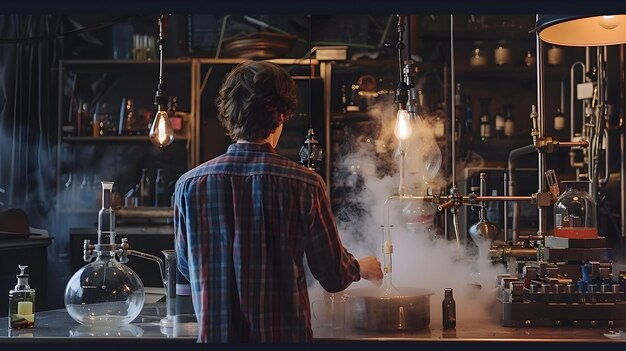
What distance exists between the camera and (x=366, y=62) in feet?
17.7

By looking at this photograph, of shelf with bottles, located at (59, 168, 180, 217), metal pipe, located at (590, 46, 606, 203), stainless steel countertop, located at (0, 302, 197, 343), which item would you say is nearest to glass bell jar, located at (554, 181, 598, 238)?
stainless steel countertop, located at (0, 302, 197, 343)

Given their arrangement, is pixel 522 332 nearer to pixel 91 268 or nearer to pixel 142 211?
pixel 91 268

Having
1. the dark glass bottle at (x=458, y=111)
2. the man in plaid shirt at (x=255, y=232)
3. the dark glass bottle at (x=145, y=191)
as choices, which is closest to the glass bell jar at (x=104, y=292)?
the man in plaid shirt at (x=255, y=232)

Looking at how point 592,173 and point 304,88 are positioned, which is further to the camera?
point 304,88

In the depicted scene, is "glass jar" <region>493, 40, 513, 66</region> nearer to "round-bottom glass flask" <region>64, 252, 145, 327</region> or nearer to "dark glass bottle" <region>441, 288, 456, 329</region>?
"dark glass bottle" <region>441, 288, 456, 329</region>

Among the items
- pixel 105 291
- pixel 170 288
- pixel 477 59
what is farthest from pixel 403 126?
pixel 477 59

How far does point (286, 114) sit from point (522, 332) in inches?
37.1

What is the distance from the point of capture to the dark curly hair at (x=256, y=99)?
201cm

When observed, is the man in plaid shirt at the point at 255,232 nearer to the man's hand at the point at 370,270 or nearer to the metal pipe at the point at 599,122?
the man's hand at the point at 370,270

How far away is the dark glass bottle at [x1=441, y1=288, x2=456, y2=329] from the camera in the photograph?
2.38m

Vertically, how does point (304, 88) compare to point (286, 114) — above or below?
above

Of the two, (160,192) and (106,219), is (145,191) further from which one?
(106,219)

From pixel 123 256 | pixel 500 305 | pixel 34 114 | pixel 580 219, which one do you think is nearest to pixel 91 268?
pixel 123 256

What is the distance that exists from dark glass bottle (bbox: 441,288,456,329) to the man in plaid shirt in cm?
48
